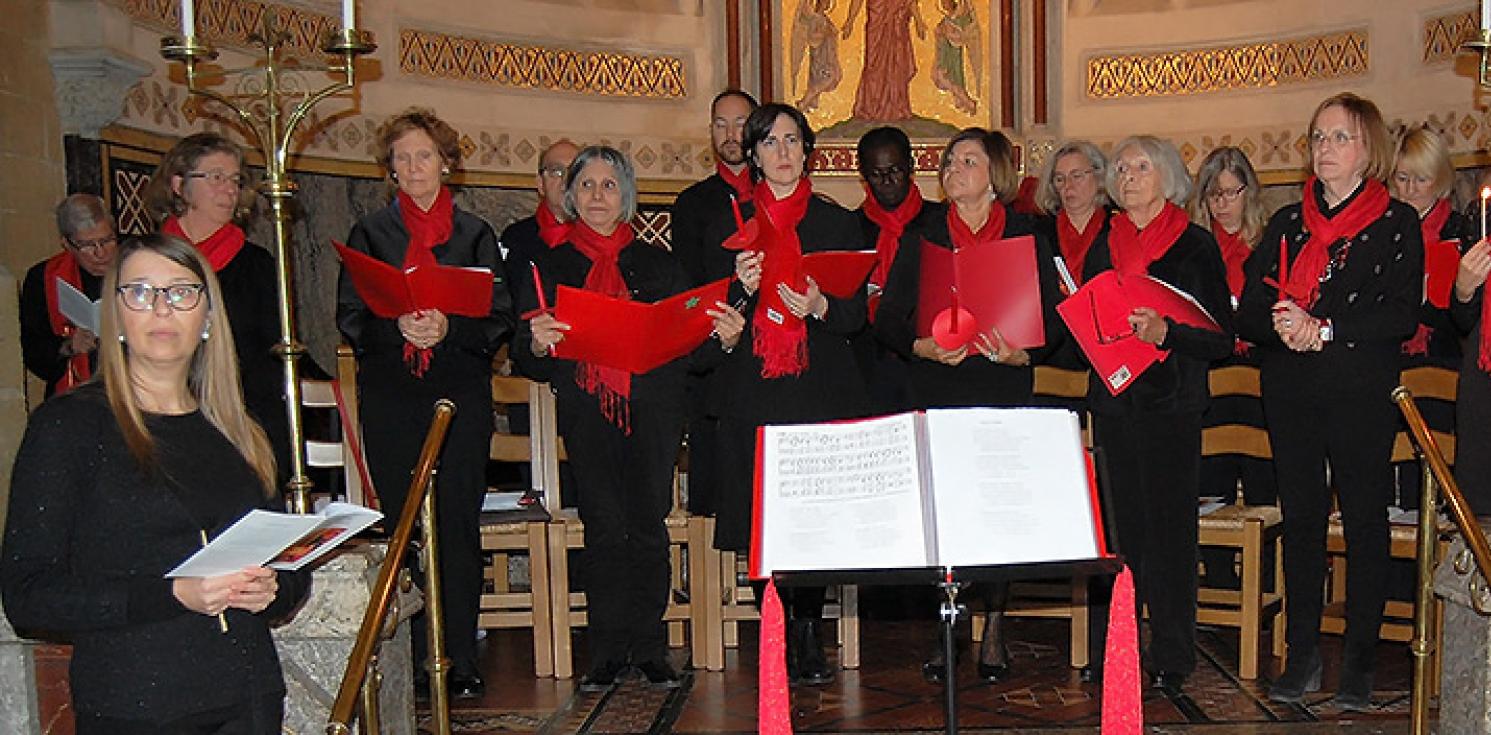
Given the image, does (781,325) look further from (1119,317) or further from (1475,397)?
(1475,397)

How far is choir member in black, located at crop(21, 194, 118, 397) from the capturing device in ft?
15.4

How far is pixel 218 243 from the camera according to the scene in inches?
151

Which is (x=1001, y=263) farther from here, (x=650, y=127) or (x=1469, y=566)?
(x=650, y=127)

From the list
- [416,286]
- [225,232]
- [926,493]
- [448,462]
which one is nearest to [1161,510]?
[926,493]

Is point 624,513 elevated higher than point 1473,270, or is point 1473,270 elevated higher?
point 1473,270

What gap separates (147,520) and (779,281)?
2023 mm

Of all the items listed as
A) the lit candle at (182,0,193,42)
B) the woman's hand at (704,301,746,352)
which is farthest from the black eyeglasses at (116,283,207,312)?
the woman's hand at (704,301,746,352)

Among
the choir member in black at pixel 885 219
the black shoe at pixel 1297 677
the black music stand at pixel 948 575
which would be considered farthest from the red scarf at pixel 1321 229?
the black music stand at pixel 948 575

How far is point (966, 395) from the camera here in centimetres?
422

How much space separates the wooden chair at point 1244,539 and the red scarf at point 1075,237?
2.15 ft

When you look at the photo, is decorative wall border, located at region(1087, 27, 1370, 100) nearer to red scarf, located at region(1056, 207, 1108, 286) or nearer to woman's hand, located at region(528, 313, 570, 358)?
red scarf, located at region(1056, 207, 1108, 286)

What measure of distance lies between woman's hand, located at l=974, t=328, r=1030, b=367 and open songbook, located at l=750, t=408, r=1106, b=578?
148cm

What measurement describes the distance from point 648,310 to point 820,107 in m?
4.69

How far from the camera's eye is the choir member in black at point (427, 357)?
13.6ft
